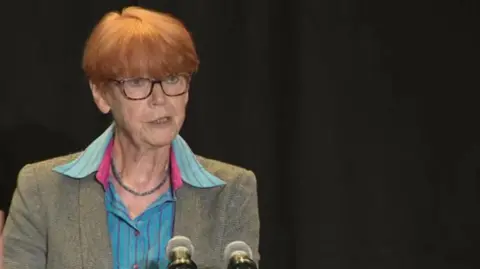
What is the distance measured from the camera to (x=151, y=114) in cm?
195

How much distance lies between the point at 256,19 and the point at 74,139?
2.10 ft

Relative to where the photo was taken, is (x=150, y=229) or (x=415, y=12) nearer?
(x=150, y=229)

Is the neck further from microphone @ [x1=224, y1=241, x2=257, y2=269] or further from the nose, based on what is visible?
microphone @ [x1=224, y1=241, x2=257, y2=269]

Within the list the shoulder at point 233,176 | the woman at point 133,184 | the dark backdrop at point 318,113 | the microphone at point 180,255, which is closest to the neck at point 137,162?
the woman at point 133,184

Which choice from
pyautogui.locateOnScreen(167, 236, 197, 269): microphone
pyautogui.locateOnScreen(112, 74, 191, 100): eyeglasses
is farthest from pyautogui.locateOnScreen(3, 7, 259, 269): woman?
pyautogui.locateOnScreen(167, 236, 197, 269): microphone

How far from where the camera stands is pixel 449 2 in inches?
111

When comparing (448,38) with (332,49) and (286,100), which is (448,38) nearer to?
→ (332,49)

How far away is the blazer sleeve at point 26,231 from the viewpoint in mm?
1974

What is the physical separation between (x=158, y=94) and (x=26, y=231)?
1.38 feet

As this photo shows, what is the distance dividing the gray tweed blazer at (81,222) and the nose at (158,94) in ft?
0.76

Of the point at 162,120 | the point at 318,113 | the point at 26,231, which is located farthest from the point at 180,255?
the point at 318,113

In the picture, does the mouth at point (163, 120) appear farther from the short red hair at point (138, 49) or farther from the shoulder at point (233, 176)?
the shoulder at point (233, 176)

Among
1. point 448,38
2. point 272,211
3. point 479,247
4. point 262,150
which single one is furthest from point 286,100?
point 479,247

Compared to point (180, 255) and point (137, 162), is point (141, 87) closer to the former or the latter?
point (137, 162)
